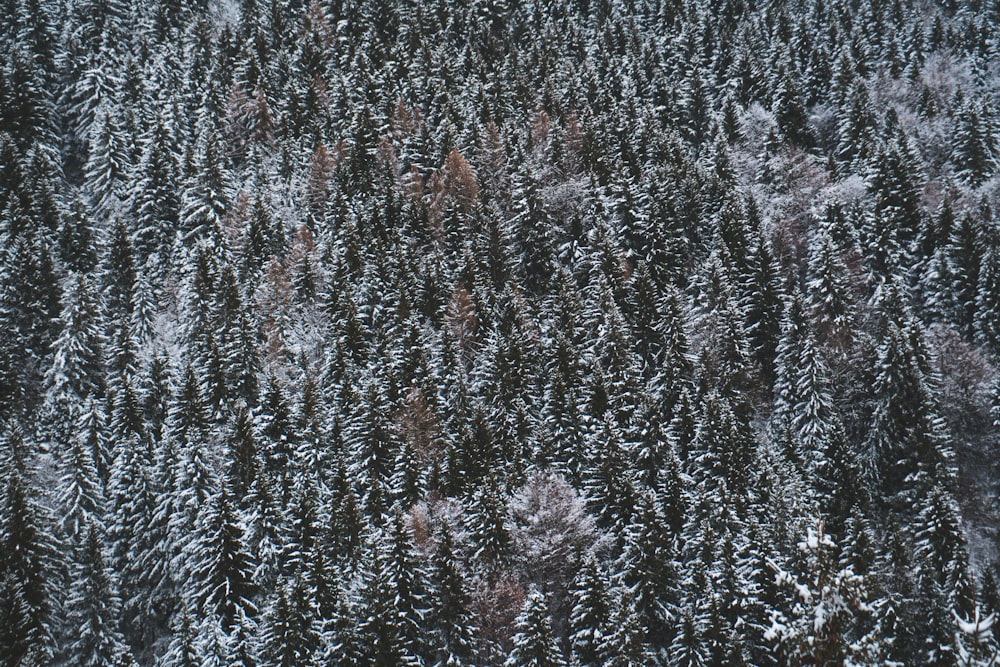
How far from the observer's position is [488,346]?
5544cm

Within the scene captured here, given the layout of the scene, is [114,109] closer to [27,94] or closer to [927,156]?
[27,94]

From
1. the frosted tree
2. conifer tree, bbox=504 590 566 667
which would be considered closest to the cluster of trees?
conifer tree, bbox=504 590 566 667

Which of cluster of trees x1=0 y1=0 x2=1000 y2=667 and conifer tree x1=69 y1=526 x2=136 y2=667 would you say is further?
conifer tree x1=69 y1=526 x2=136 y2=667

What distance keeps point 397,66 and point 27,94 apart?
3712 centimetres

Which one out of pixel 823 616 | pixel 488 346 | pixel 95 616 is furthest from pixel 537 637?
pixel 823 616

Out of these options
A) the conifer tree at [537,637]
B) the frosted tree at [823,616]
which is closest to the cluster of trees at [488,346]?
the conifer tree at [537,637]

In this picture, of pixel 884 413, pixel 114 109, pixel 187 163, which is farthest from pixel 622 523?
pixel 114 109

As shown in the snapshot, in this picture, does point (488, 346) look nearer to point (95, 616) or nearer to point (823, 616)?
point (95, 616)

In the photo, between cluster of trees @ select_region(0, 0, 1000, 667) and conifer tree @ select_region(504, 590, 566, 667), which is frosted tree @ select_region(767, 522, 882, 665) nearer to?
cluster of trees @ select_region(0, 0, 1000, 667)

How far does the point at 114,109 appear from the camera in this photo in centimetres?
8012

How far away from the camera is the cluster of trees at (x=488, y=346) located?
41438 mm

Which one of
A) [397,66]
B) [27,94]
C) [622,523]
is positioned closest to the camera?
[622,523]

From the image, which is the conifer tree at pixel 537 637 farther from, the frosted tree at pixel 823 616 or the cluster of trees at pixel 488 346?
the frosted tree at pixel 823 616

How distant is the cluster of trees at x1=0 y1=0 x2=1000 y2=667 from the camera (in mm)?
41438
